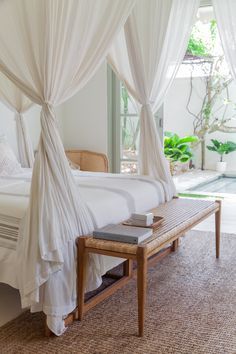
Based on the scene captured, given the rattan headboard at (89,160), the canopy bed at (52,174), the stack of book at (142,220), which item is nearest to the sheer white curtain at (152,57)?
the canopy bed at (52,174)

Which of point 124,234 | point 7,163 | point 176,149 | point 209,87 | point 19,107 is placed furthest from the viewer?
point 209,87

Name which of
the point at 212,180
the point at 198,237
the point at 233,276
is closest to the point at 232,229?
the point at 198,237

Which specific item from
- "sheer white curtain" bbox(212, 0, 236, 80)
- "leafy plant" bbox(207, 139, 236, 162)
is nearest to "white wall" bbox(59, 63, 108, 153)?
"sheer white curtain" bbox(212, 0, 236, 80)

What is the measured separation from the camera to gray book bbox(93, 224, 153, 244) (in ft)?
7.75

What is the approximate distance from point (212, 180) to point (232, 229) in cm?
392

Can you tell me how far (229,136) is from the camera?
920 centimetres

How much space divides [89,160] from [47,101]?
3275 mm

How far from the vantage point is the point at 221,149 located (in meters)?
9.03

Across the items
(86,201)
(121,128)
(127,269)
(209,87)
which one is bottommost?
(127,269)

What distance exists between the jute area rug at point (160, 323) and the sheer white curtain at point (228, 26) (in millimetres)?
1892

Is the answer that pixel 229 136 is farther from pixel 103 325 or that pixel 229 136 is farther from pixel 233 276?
pixel 103 325

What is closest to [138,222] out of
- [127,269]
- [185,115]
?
[127,269]

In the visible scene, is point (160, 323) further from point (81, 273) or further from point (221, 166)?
point (221, 166)

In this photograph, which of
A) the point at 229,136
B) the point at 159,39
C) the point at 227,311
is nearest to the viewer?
the point at 227,311
